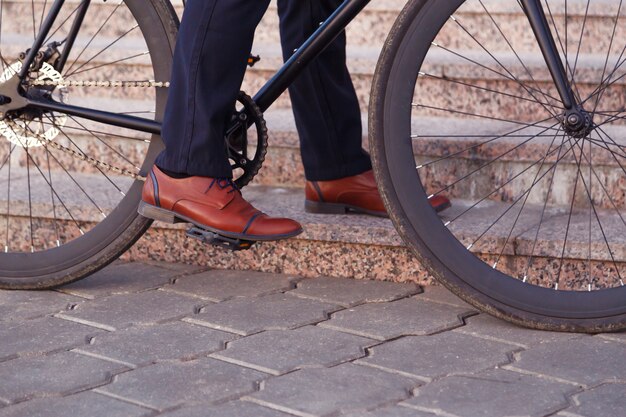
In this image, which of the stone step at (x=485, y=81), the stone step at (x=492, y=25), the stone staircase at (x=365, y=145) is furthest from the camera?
the stone step at (x=492, y=25)

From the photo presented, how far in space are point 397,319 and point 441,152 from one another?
711 millimetres

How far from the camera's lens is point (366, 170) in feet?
11.1

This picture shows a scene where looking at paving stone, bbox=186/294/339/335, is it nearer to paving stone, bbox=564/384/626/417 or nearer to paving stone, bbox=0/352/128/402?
paving stone, bbox=0/352/128/402

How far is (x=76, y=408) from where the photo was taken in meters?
2.37

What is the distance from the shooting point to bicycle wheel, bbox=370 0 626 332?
109 inches

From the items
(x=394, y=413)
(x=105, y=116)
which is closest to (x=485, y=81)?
(x=105, y=116)

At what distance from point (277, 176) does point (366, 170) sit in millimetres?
403

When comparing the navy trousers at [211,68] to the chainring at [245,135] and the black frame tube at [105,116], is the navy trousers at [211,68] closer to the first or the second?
the chainring at [245,135]

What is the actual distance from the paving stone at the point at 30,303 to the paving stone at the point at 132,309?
0.06 meters

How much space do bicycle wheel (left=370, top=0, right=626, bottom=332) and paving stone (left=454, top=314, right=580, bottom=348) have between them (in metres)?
0.03

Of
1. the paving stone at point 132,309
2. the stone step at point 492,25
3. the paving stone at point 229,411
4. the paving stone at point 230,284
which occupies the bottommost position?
the paving stone at point 229,411

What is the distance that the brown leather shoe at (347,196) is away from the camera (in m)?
3.35

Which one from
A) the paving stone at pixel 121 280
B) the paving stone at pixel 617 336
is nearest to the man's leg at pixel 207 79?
the paving stone at pixel 121 280

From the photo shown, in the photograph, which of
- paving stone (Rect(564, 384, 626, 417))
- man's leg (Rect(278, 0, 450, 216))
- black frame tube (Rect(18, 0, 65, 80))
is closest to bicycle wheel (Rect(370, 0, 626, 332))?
man's leg (Rect(278, 0, 450, 216))
